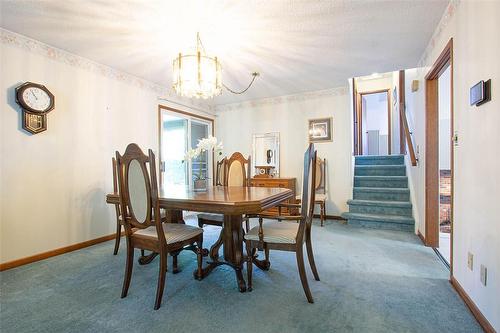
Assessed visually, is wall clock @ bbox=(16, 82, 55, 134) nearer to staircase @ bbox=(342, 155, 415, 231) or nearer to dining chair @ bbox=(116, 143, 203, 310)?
dining chair @ bbox=(116, 143, 203, 310)

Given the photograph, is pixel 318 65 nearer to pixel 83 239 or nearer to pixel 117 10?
pixel 117 10

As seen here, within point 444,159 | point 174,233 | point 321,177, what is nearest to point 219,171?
point 174,233

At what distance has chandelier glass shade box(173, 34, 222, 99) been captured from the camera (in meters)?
2.17

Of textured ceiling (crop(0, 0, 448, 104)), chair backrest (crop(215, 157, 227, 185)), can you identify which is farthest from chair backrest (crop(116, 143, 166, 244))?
chair backrest (crop(215, 157, 227, 185))

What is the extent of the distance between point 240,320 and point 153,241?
2.58 ft

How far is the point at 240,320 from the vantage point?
1501 mm

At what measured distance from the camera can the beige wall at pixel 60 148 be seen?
237cm

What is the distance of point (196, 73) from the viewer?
2.17 metres

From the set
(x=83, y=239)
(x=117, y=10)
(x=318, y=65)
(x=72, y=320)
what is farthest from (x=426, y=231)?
(x=83, y=239)

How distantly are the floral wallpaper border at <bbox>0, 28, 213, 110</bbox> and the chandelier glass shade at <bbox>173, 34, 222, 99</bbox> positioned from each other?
5.15ft

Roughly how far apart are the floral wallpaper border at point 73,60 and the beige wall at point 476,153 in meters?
3.73

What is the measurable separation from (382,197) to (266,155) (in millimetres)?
2207

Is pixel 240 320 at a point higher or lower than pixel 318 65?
lower

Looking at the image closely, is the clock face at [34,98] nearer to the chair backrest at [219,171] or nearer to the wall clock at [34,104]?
the wall clock at [34,104]
